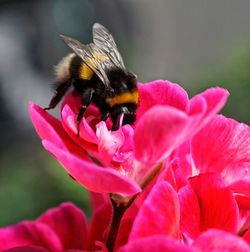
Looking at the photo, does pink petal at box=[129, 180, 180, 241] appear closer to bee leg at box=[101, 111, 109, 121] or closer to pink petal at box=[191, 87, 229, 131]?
pink petal at box=[191, 87, 229, 131]

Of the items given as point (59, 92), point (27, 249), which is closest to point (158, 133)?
point (27, 249)

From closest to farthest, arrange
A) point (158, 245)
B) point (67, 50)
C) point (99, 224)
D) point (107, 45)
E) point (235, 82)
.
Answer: point (158, 245) → point (99, 224) → point (107, 45) → point (235, 82) → point (67, 50)

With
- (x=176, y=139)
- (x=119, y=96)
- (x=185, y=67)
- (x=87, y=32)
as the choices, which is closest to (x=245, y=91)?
(x=87, y=32)

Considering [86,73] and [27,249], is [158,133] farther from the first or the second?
[86,73]

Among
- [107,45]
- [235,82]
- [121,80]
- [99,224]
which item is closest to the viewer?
[99,224]

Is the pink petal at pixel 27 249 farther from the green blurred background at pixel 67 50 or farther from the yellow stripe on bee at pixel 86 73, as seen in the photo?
the green blurred background at pixel 67 50

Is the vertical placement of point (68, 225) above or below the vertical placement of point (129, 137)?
below

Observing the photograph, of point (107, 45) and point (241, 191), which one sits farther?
point (107, 45)
